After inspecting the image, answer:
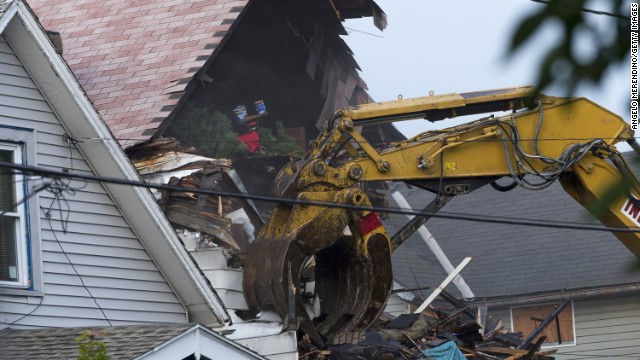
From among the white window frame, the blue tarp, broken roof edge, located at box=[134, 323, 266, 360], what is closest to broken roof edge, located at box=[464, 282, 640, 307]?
the blue tarp

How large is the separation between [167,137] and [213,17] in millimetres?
2477

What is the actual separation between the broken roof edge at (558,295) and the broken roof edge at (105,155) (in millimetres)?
11056

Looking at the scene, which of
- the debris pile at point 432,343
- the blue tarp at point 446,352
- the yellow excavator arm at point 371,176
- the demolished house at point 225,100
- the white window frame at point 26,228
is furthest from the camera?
the blue tarp at point 446,352

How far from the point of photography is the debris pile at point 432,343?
48.3 ft

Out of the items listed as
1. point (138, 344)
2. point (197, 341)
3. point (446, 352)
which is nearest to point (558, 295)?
point (446, 352)

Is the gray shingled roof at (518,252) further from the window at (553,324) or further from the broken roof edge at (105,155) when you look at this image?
the broken roof edge at (105,155)

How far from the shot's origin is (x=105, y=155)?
11.6 meters

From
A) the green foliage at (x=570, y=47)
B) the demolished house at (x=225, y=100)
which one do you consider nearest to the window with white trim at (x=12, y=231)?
the demolished house at (x=225, y=100)

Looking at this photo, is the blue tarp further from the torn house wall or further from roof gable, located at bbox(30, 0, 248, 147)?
roof gable, located at bbox(30, 0, 248, 147)

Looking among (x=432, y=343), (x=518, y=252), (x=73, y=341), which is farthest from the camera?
(x=518, y=252)

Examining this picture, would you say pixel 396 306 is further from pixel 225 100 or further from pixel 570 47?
pixel 570 47

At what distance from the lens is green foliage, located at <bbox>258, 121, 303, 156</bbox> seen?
1822cm

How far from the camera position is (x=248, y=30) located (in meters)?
18.8

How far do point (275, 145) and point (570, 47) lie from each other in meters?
15.9
